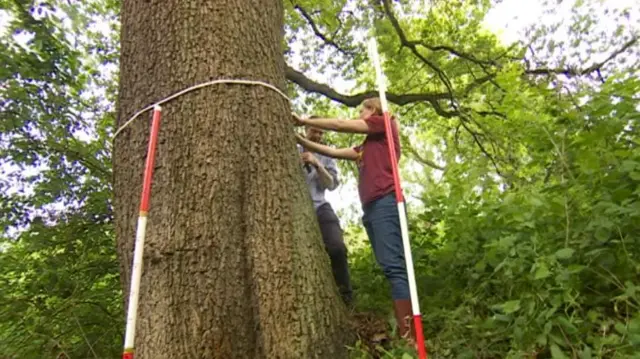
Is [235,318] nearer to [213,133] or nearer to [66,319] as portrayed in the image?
[213,133]

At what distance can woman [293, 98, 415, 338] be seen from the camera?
2.66 meters

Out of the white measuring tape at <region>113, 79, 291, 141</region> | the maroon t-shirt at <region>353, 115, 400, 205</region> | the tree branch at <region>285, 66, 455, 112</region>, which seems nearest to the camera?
the white measuring tape at <region>113, 79, 291, 141</region>

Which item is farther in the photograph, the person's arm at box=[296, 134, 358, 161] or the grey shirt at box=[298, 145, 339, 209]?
the grey shirt at box=[298, 145, 339, 209]

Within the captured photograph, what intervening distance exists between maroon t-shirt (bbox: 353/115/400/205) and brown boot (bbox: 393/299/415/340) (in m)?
0.64

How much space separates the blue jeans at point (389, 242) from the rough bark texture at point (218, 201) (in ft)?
1.41

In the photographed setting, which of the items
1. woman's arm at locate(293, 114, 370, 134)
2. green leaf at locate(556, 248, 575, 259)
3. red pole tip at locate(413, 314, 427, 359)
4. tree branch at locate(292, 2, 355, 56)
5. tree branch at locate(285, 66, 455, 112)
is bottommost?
red pole tip at locate(413, 314, 427, 359)

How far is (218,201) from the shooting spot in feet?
7.25

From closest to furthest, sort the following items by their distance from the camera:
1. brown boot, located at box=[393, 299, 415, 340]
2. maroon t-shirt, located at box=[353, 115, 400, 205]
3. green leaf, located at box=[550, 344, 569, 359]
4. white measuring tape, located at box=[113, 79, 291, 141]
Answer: green leaf, located at box=[550, 344, 569, 359] → white measuring tape, located at box=[113, 79, 291, 141] → brown boot, located at box=[393, 299, 415, 340] → maroon t-shirt, located at box=[353, 115, 400, 205]

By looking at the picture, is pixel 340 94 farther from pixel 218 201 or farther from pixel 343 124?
pixel 218 201

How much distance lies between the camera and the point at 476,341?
2.33 meters

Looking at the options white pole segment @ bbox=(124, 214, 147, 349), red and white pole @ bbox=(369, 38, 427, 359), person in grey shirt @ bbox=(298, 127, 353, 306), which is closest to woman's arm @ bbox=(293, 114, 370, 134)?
red and white pole @ bbox=(369, 38, 427, 359)

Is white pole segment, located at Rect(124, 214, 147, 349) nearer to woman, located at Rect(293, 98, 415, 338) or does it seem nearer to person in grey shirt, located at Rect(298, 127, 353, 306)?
woman, located at Rect(293, 98, 415, 338)

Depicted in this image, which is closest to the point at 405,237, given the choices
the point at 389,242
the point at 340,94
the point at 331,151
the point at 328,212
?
the point at 389,242

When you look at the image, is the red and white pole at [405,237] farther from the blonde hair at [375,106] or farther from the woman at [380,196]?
the blonde hair at [375,106]
